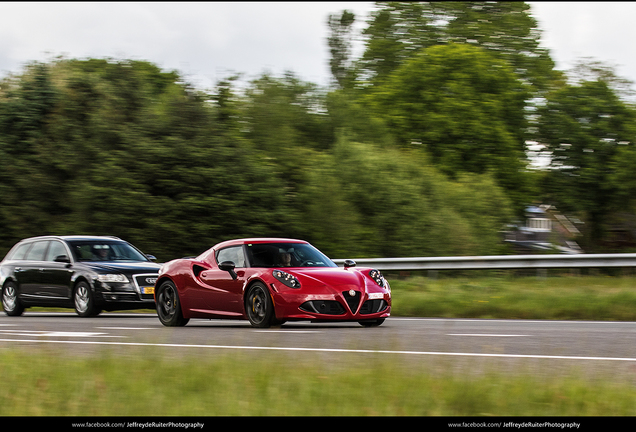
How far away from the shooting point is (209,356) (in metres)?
8.85

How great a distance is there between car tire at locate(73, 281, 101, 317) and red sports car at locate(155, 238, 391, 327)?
3.01 meters

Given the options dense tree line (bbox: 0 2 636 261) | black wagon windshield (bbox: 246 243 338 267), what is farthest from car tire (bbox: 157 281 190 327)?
dense tree line (bbox: 0 2 636 261)

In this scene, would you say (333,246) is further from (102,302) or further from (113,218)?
(102,302)

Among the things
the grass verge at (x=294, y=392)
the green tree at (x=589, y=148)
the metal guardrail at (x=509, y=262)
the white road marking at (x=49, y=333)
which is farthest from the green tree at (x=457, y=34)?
the grass verge at (x=294, y=392)

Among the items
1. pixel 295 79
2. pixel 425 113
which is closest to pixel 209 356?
pixel 295 79

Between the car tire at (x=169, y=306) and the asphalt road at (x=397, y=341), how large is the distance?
0.26 m

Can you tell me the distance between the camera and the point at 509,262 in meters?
18.7

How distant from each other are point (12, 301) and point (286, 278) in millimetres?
8821

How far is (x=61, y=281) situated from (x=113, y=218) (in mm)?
9886

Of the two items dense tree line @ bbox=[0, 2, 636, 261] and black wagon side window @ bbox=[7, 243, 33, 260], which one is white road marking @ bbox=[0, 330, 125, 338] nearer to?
black wagon side window @ bbox=[7, 243, 33, 260]

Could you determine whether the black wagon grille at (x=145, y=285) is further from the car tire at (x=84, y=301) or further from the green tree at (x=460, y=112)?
the green tree at (x=460, y=112)

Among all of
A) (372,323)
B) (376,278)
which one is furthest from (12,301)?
(376,278)

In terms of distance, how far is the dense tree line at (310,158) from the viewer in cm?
2805

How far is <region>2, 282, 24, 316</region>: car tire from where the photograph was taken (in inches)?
728
